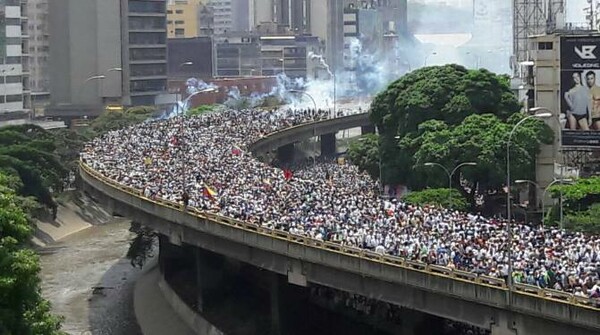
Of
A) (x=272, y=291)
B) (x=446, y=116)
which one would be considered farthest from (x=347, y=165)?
(x=272, y=291)

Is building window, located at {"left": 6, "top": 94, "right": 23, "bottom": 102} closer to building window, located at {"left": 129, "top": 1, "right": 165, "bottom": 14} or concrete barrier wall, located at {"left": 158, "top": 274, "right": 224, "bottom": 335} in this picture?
building window, located at {"left": 129, "top": 1, "right": 165, "bottom": 14}

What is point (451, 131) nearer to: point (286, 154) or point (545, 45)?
point (545, 45)

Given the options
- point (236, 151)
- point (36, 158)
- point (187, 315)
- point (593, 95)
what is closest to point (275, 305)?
point (187, 315)

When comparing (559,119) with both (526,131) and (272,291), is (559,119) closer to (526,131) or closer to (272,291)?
(526,131)

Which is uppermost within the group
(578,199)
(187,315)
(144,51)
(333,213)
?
(144,51)

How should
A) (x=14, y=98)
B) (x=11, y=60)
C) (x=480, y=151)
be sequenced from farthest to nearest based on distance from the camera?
(x=14, y=98) < (x=11, y=60) < (x=480, y=151)

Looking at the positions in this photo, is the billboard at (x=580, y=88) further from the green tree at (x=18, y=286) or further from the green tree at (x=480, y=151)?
the green tree at (x=18, y=286)

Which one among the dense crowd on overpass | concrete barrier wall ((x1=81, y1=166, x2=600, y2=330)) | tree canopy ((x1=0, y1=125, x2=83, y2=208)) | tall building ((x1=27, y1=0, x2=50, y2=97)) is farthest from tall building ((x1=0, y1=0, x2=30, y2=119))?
concrete barrier wall ((x1=81, y1=166, x2=600, y2=330))
